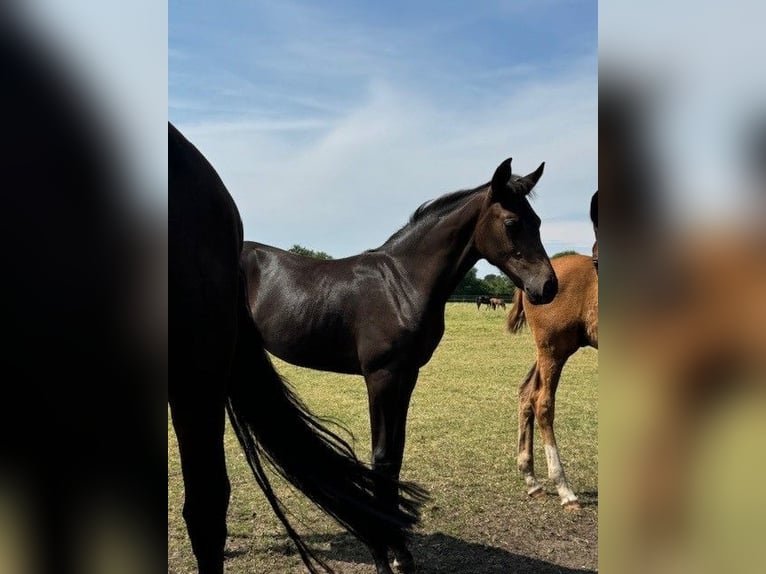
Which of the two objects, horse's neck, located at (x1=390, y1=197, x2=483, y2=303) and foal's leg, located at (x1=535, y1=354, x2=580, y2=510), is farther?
foal's leg, located at (x1=535, y1=354, x2=580, y2=510)

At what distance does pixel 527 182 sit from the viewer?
331cm

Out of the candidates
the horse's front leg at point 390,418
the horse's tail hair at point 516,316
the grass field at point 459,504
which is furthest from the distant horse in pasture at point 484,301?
the horse's front leg at point 390,418

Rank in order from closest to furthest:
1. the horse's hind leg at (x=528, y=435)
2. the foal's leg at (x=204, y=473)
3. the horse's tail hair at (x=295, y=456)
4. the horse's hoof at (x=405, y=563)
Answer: the foal's leg at (x=204, y=473)
the horse's tail hair at (x=295, y=456)
the horse's hoof at (x=405, y=563)
the horse's hind leg at (x=528, y=435)

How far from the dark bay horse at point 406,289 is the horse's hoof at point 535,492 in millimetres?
1643

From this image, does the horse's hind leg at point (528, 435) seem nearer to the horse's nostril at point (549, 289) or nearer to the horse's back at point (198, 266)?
the horse's nostril at point (549, 289)

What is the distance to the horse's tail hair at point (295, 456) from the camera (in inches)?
84.6

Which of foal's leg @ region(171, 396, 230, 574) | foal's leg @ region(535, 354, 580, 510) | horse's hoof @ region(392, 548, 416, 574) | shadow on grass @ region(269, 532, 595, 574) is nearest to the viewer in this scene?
foal's leg @ region(171, 396, 230, 574)

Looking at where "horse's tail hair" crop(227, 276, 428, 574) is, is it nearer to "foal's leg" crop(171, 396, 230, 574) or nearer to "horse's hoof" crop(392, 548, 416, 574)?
"foal's leg" crop(171, 396, 230, 574)

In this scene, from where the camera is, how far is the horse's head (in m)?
3.21

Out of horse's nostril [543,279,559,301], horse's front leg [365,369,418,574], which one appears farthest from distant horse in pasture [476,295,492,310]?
horse's front leg [365,369,418,574]

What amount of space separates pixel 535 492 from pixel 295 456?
277 cm

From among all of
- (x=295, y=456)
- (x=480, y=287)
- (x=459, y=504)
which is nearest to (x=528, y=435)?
(x=459, y=504)

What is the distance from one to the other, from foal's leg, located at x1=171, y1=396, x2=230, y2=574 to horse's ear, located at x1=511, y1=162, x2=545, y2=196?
219 centimetres
